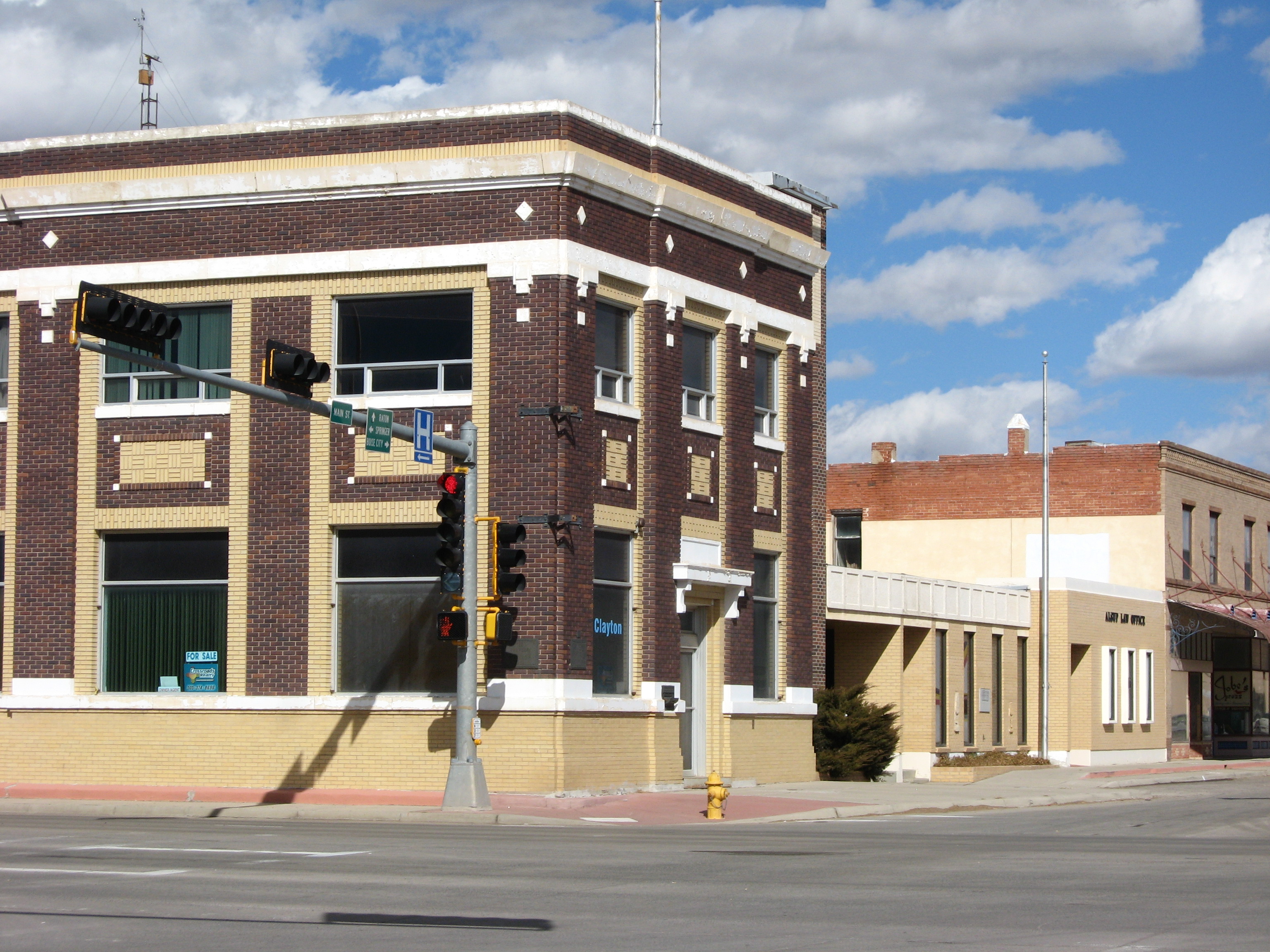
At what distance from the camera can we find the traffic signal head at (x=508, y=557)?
22562mm

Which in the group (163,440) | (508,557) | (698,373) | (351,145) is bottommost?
(508,557)

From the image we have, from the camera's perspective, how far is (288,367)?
19734mm

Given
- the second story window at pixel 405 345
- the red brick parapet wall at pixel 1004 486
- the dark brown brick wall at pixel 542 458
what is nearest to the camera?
the dark brown brick wall at pixel 542 458

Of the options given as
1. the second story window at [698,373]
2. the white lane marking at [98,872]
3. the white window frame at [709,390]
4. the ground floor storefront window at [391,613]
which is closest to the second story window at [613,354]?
the second story window at [698,373]

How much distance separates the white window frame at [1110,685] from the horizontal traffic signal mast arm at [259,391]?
28.2 metres

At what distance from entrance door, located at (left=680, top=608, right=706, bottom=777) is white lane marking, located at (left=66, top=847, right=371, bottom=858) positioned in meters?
12.8

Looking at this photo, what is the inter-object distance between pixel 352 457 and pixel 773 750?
974 centimetres

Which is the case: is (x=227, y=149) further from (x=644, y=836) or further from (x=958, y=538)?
(x=958, y=538)

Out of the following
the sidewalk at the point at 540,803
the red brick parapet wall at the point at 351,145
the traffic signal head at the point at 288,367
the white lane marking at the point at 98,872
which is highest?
the red brick parapet wall at the point at 351,145

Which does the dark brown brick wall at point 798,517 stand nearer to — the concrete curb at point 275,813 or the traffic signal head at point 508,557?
the traffic signal head at point 508,557

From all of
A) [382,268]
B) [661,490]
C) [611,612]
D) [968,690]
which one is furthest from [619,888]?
[968,690]

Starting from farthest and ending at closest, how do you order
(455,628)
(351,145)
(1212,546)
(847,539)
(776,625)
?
(847,539) → (1212,546) → (776,625) → (351,145) → (455,628)

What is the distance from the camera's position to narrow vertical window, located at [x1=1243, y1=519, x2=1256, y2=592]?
5622 cm

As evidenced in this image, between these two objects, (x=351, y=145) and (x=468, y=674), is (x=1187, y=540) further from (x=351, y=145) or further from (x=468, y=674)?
(x=468, y=674)
